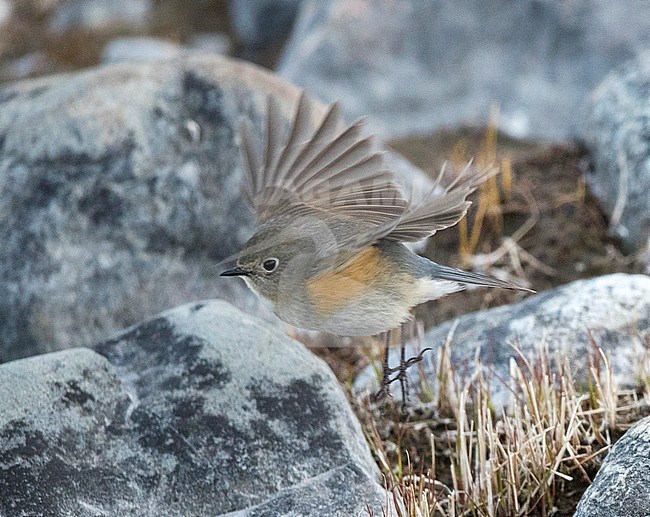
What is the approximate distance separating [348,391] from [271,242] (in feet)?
3.65

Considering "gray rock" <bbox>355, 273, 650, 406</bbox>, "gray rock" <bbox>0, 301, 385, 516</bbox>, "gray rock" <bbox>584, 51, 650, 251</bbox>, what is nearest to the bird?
"gray rock" <bbox>0, 301, 385, 516</bbox>

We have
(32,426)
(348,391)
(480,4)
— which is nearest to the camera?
(32,426)

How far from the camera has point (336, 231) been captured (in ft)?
10.9

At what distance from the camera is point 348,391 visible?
411 cm

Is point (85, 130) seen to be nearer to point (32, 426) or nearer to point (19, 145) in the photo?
point (19, 145)

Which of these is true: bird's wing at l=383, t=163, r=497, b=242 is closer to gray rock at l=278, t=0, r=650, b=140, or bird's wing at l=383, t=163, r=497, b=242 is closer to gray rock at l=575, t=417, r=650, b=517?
gray rock at l=575, t=417, r=650, b=517

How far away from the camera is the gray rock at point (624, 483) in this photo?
9.00 feet

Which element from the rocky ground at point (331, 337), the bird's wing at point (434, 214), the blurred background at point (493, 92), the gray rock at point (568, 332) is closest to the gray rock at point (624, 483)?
the rocky ground at point (331, 337)

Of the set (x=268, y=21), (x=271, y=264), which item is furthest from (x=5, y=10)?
(x=271, y=264)

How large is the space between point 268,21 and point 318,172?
315 inches

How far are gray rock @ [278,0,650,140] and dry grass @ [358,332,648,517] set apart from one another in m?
4.19

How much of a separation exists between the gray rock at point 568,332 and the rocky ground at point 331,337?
0.5 inches

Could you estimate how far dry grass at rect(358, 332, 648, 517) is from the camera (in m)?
3.16

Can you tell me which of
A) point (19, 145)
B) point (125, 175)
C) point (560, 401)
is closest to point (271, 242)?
point (560, 401)
